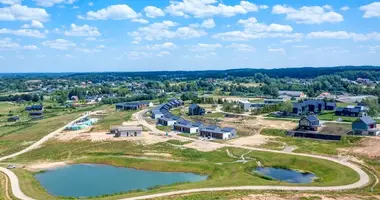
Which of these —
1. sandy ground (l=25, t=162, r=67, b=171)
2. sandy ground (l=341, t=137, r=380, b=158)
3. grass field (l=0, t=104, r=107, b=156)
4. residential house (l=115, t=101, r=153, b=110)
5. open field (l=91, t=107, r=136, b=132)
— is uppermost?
residential house (l=115, t=101, r=153, b=110)

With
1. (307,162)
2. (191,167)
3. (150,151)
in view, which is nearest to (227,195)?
(191,167)

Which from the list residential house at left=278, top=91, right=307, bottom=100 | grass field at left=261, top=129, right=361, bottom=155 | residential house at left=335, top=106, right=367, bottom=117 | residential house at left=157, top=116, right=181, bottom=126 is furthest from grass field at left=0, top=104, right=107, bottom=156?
residential house at left=278, top=91, right=307, bottom=100

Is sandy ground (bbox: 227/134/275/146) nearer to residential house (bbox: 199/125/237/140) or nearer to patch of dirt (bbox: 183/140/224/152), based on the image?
residential house (bbox: 199/125/237/140)

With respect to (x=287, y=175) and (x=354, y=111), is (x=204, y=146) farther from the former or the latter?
(x=354, y=111)

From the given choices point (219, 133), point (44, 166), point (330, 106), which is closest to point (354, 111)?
point (330, 106)

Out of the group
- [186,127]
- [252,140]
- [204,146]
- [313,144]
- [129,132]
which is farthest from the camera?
[186,127]
